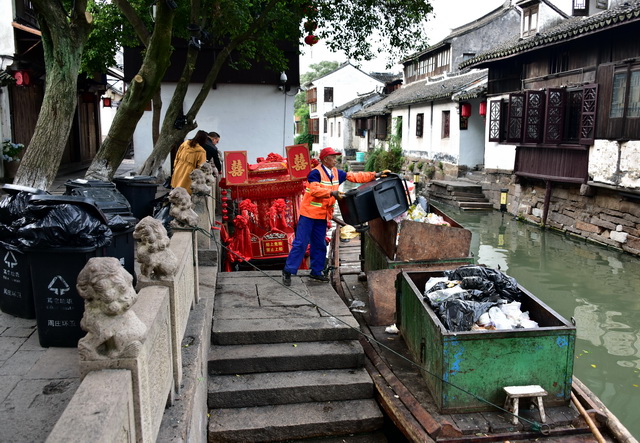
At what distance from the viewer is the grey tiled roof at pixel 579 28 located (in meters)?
11.3

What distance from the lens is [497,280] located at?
5.04 m

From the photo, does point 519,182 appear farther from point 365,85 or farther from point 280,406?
point 365,85

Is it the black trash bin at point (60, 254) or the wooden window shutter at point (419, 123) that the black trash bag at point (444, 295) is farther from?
the wooden window shutter at point (419, 123)

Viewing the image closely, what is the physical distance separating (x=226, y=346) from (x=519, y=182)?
1475 cm

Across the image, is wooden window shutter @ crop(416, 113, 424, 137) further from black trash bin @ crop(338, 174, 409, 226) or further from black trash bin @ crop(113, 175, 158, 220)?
black trash bin @ crop(113, 175, 158, 220)

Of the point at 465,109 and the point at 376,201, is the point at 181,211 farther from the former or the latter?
the point at 465,109

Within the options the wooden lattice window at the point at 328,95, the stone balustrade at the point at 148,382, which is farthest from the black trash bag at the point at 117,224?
the wooden lattice window at the point at 328,95

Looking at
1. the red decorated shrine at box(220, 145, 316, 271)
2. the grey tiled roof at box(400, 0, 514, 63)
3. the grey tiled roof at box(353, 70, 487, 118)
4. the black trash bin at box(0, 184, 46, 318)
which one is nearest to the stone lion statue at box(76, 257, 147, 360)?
the black trash bin at box(0, 184, 46, 318)

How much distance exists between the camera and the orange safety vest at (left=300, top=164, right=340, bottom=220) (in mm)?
6332

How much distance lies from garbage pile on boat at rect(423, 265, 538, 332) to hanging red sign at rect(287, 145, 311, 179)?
386 centimetres

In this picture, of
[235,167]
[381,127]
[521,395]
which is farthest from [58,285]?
[381,127]

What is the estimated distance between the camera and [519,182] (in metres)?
17.6

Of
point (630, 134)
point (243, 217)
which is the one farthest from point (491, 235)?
point (243, 217)

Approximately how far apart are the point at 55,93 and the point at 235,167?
2.85 metres
